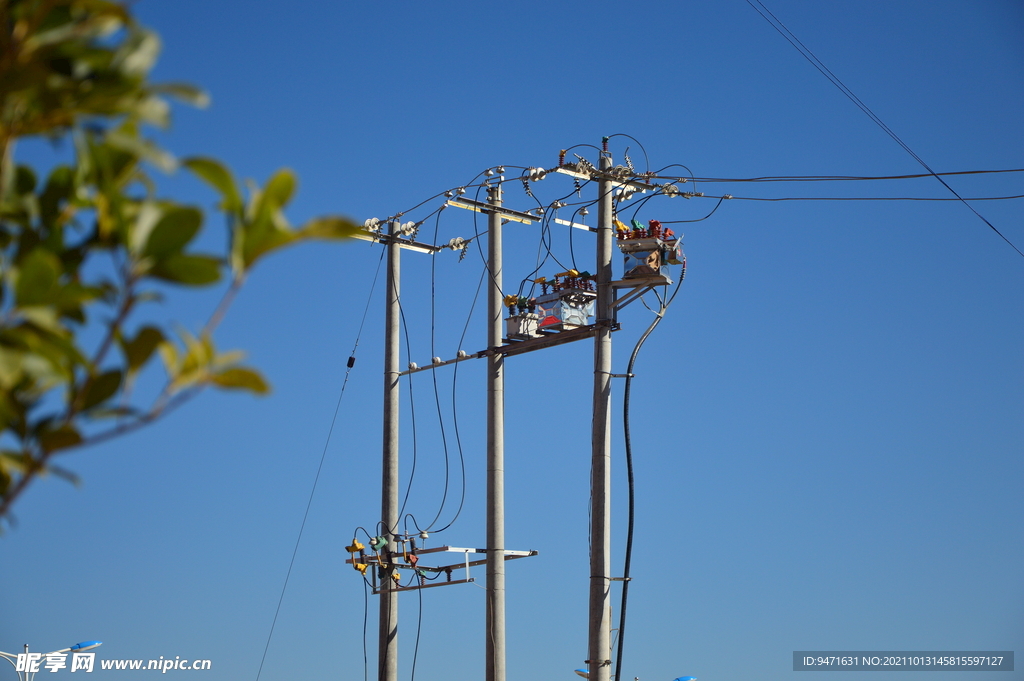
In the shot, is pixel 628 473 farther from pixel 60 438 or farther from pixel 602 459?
pixel 60 438

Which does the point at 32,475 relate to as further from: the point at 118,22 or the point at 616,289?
the point at 616,289

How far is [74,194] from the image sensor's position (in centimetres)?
208

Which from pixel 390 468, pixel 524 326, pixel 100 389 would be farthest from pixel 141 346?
pixel 390 468

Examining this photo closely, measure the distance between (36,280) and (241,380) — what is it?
14.6 inches

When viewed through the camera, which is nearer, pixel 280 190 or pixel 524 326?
pixel 280 190

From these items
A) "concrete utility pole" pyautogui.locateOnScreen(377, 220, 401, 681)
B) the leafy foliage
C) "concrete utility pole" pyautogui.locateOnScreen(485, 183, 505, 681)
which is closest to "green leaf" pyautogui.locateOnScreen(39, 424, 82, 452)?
the leafy foliage

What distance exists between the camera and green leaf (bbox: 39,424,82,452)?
190 centimetres

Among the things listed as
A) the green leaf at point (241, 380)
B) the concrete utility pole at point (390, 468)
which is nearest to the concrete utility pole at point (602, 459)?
the concrete utility pole at point (390, 468)

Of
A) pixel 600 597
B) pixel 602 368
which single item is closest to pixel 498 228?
pixel 602 368

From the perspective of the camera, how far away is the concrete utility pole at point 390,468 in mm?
16172

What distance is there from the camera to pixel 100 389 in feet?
6.29

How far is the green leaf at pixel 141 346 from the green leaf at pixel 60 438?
0.14 meters

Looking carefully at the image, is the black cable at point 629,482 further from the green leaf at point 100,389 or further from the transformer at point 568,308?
the green leaf at point 100,389

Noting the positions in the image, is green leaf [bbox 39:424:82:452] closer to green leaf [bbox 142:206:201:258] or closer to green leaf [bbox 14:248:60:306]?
green leaf [bbox 14:248:60:306]
